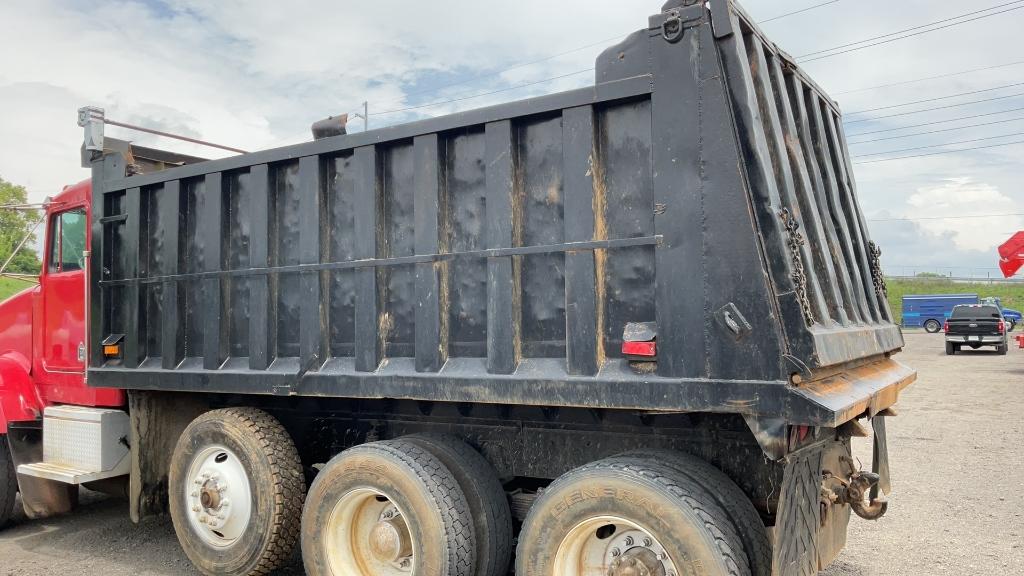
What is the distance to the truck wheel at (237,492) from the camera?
4.67 meters

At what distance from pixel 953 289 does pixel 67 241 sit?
225ft

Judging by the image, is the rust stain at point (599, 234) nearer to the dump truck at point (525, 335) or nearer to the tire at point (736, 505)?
the dump truck at point (525, 335)

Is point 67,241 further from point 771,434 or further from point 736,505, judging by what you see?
point 771,434

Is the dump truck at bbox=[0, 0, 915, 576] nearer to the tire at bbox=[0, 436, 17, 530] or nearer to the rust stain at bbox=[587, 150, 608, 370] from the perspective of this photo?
the rust stain at bbox=[587, 150, 608, 370]

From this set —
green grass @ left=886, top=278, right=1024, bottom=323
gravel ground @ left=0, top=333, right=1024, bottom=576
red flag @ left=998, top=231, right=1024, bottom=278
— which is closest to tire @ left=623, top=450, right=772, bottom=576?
gravel ground @ left=0, top=333, right=1024, bottom=576

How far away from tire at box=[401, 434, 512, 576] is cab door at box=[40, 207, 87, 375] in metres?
3.63

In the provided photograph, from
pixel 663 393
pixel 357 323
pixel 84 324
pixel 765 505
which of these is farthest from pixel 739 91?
pixel 84 324

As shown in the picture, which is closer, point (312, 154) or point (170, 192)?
point (312, 154)

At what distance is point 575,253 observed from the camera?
11.7 feet

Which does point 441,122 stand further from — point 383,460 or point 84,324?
point 84,324

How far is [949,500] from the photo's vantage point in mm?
7066

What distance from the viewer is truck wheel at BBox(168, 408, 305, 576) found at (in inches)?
184

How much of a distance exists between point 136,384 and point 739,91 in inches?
183

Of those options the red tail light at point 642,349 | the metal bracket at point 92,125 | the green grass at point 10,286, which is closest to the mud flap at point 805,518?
the red tail light at point 642,349
